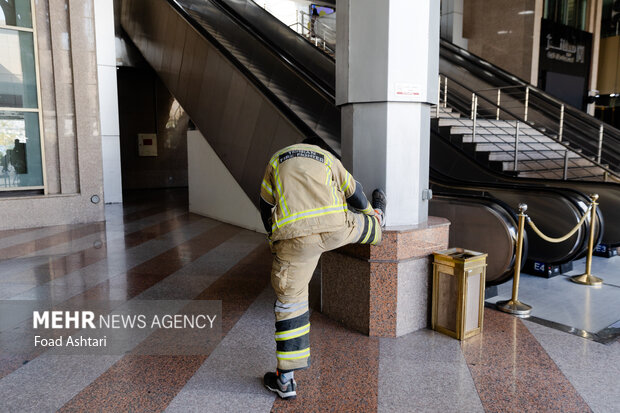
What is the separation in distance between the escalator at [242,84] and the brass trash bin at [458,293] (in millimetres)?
1023

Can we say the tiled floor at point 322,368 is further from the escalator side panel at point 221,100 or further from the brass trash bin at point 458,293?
the escalator side panel at point 221,100

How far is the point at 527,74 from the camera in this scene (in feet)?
52.9

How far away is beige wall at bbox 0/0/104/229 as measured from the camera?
26.5 feet

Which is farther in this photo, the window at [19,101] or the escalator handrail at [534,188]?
the window at [19,101]

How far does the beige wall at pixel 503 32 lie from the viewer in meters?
16.1

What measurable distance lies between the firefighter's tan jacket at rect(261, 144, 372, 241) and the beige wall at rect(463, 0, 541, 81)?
1603 cm

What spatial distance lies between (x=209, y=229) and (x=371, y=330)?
16.4 ft

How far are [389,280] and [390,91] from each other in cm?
153

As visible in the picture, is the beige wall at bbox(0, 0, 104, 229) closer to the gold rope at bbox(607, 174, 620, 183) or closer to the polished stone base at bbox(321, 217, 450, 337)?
the polished stone base at bbox(321, 217, 450, 337)

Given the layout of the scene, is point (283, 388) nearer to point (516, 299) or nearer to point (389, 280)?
point (389, 280)

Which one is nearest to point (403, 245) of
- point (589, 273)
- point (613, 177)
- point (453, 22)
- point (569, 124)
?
point (589, 273)

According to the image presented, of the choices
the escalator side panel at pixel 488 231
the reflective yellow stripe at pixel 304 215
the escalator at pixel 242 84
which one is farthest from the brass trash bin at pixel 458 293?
the reflective yellow stripe at pixel 304 215

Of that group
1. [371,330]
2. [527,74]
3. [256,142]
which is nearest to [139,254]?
[256,142]

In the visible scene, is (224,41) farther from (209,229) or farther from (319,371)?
(319,371)
